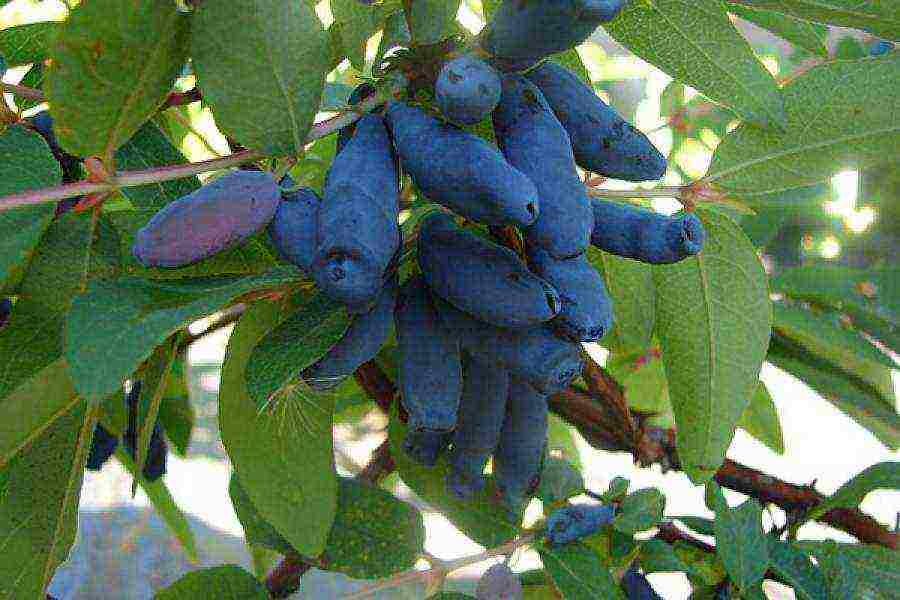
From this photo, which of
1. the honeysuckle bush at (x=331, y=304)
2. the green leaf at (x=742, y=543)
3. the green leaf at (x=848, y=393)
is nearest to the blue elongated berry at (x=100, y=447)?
the honeysuckle bush at (x=331, y=304)

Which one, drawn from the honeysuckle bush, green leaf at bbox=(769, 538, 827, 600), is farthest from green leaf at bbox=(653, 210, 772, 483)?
green leaf at bbox=(769, 538, 827, 600)

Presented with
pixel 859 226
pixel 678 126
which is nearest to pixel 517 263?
pixel 678 126

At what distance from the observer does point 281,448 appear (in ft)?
1.84

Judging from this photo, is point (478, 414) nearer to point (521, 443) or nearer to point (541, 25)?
point (521, 443)

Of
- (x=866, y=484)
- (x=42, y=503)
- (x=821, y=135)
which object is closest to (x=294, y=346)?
(x=42, y=503)

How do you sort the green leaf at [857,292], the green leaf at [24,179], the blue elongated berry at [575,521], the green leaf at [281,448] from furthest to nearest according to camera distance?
1. the green leaf at [857,292]
2. the blue elongated berry at [575,521]
3. the green leaf at [281,448]
4. the green leaf at [24,179]

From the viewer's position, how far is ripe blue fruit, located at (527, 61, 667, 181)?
1.44 feet

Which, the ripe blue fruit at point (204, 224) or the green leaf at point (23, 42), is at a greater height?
the green leaf at point (23, 42)

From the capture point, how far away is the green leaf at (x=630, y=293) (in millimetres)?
666

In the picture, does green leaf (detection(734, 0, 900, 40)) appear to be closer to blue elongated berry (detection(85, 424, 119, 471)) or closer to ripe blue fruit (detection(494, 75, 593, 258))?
ripe blue fruit (detection(494, 75, 593, 258))

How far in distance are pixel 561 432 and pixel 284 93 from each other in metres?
0.72

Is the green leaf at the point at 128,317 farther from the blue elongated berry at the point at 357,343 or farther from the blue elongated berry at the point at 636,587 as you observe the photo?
the blue elongated berry at the point at 636,587

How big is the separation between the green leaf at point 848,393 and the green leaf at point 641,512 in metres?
0.27

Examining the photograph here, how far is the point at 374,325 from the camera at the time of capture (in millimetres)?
433
